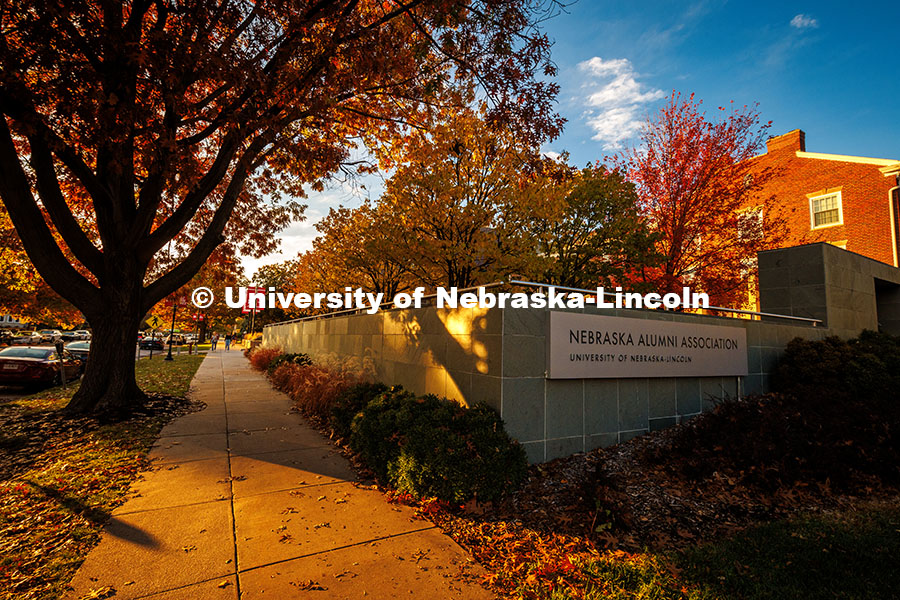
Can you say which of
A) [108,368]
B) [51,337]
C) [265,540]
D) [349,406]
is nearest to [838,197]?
[349,406]

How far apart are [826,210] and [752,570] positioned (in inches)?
865

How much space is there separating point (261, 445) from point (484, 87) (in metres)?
6.83

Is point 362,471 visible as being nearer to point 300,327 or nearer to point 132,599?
point 132,599

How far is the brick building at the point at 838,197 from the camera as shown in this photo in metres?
16.2

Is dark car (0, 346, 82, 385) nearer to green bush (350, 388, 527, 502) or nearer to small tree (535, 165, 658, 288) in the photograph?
green bush (350, 388, 527, 502)

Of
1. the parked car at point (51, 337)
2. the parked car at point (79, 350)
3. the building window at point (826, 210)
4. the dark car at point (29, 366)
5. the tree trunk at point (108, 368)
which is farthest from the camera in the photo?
the parked car at point (51, 337)

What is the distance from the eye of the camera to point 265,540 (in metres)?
3.62

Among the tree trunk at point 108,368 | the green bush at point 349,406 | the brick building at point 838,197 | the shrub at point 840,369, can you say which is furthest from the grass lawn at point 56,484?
the brick building at point 838,197

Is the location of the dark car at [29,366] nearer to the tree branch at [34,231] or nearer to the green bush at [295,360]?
the green bush at [295,360]

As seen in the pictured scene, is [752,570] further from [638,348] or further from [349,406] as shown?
[349,406]

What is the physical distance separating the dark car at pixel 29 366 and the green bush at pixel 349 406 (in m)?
12.4

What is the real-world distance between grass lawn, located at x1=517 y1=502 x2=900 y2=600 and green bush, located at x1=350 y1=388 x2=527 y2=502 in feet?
4.06

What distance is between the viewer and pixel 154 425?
791cm

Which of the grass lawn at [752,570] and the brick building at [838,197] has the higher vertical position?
the brick building at [838,197]
